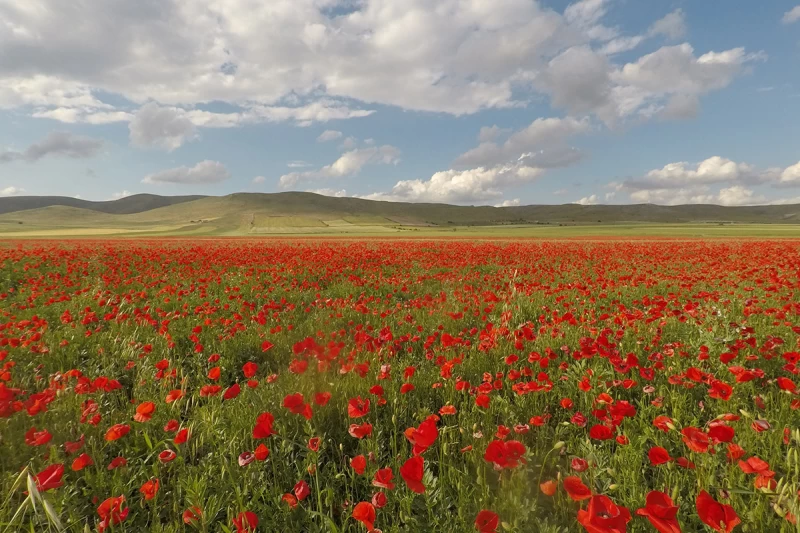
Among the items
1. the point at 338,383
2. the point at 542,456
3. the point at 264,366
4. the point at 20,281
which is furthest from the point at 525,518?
the point at 20,281

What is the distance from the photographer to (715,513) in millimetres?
1287

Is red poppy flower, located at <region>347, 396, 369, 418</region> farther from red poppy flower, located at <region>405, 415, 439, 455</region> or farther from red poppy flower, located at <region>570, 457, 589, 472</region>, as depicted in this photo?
red poppy flower, located at <region>570, 457, 589, 472</region>

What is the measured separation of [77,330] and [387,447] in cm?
460

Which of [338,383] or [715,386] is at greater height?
[715,386]

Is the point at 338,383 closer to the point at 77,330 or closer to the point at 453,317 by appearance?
the point at 453,317

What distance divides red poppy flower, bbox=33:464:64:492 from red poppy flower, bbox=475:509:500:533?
1655mm

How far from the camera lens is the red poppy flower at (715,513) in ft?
4.08

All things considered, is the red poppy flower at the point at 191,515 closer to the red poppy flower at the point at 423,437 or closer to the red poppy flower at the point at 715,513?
the red poppy flower at the point at 423,437

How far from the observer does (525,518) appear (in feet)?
6.43

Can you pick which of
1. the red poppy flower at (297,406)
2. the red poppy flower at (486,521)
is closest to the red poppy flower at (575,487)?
the red poppy flower at (486,521)

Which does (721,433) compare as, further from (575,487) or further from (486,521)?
(486,521)

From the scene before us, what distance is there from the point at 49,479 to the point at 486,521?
5.83 ft

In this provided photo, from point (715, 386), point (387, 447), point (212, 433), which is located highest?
point (715, 386)

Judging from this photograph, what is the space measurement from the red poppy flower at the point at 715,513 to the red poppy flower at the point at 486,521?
2.15ft
